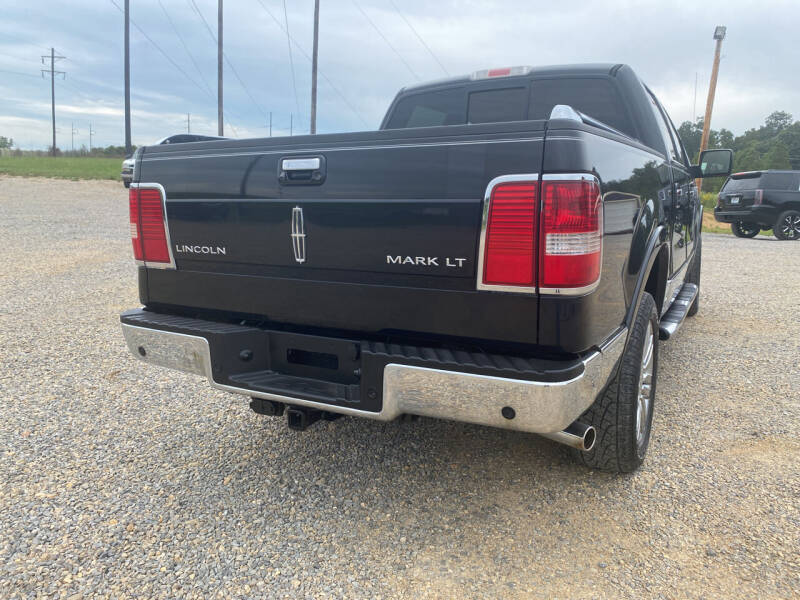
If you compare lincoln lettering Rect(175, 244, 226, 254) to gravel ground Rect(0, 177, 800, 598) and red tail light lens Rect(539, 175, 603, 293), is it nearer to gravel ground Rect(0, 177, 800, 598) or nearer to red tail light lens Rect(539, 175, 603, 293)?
gravel ground Rect(0, 177, 800, 598)

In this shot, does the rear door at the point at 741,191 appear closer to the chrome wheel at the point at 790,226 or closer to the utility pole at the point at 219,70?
the chrome wheel at the point at 790,226

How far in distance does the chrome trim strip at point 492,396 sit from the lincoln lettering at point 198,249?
757mm

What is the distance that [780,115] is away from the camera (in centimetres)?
9656

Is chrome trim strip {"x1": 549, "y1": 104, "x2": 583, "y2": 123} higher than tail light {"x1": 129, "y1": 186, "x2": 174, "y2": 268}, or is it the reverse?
chrome trim strip {"x1": 549, "y1": 104, "x2": 583, "y2": 123}

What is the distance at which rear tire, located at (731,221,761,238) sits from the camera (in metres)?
16.9

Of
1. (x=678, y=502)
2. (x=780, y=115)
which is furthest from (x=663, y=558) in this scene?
(x=780, y=115)

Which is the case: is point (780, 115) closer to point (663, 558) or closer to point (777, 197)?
point (777, 197)

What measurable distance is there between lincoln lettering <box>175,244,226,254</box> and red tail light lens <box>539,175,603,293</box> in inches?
54.4

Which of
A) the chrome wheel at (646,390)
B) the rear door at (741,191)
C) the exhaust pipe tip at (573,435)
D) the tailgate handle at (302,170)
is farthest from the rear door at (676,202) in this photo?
the rear door at (741,191)

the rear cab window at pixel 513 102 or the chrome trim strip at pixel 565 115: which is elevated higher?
the rear cab window at pixel 513 102

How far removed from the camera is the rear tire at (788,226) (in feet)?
51.0

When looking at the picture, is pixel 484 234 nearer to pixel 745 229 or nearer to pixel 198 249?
pixel 198 249

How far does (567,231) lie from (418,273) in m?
0.54

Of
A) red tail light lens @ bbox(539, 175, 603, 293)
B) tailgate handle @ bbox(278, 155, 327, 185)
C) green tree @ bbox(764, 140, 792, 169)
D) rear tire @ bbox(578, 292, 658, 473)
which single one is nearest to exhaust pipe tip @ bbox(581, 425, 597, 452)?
rear tire @ bbox(578, 292, 658, 473)
